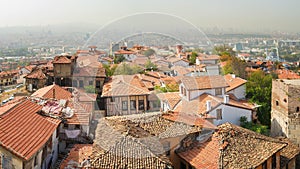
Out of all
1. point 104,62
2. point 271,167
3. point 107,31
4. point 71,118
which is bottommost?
point 271,167

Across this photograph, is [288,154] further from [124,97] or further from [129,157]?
[124,97]

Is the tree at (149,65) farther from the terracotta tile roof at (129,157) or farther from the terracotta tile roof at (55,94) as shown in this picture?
the terracotta tile roof at (55,94)

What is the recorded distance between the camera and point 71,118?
674cm

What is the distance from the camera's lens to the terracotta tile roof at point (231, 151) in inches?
223

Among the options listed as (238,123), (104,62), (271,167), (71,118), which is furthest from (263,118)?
(71,118)

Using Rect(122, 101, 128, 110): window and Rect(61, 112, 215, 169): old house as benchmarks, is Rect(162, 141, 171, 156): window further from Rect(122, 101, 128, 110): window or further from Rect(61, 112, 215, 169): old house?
Rect(122, 101, 128, 110): window

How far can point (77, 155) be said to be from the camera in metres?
5.80

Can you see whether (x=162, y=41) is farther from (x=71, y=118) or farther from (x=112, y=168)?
(x=71, y=118)

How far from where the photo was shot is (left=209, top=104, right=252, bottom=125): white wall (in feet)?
28.0

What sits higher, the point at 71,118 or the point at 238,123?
the point at 71,118

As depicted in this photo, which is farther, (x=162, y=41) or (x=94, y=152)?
(x=94, y=152)

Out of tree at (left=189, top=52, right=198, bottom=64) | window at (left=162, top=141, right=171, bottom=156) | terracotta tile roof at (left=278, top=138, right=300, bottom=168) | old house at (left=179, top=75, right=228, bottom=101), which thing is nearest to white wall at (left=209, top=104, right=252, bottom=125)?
old house at (left=179, top=75, right=228, bottom=101)

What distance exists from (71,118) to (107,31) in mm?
2645

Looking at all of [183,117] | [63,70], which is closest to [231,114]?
[183,117]
